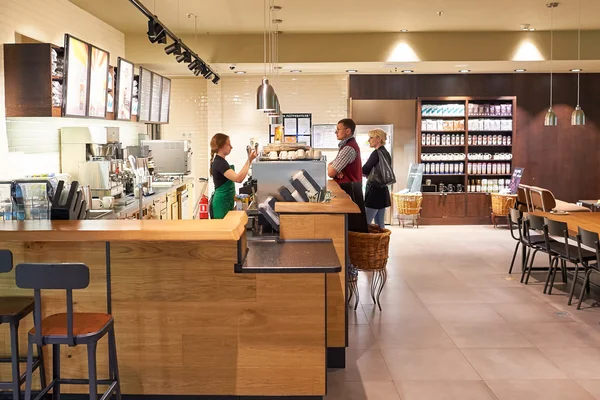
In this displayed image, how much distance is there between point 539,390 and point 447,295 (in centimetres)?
254

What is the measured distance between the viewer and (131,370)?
12.4ft

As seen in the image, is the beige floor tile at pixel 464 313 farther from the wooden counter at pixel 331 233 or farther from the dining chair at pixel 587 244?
the wooden counter at pixel 331 233

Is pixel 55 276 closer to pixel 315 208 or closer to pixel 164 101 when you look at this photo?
pixel 315 208

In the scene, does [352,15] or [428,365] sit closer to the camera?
[428,365]

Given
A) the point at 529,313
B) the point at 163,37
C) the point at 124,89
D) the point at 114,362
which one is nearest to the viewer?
the point at 114,362

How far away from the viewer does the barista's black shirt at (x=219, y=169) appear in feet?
21.7

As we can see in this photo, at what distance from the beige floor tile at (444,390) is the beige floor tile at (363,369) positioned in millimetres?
195

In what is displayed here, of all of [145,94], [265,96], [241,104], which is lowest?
[265,96]

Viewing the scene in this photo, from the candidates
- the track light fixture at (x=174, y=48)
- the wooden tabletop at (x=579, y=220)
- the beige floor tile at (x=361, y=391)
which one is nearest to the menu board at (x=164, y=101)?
the track light fixture at (x=174, y=48)

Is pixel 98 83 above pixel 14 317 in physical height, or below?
above

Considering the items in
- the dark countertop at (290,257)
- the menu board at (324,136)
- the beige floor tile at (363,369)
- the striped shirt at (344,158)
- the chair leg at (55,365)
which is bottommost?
the beige floor tile at (363,369)

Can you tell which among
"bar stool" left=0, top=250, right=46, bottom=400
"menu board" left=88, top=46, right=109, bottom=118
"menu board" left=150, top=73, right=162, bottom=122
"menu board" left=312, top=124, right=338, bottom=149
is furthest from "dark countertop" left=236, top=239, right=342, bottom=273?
"menu board" left=312, top=124, right=338, bottom=149

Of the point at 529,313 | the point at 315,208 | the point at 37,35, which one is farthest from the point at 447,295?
the point at 37,35

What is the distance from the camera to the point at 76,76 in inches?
253
